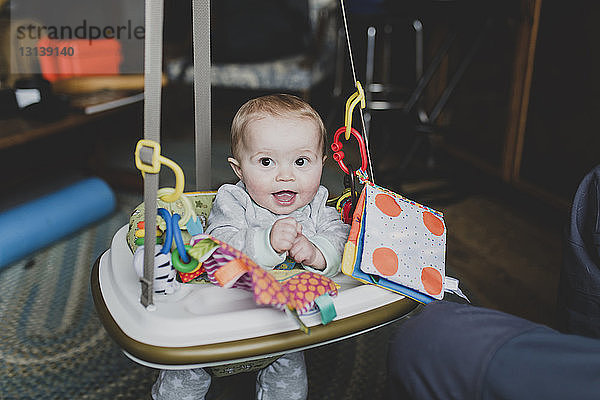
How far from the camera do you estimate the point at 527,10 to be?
1.96 meters

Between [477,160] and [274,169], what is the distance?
1.66 meters

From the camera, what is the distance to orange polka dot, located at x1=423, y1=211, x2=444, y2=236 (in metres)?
0.89

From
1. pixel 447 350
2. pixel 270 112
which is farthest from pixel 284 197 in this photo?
pixel 447 350

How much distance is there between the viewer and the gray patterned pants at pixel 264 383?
926 mm

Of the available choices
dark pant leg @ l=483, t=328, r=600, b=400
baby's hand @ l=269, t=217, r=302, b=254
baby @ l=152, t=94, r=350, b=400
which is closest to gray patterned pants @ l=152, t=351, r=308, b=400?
baby @ l=152, t=94, r=350, b=400

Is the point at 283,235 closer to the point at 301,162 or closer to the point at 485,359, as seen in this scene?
the point at 301,162

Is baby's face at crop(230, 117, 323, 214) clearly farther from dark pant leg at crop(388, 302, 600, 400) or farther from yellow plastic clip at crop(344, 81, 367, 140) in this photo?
dark pant leg at crop(388, 302, 600, 400)

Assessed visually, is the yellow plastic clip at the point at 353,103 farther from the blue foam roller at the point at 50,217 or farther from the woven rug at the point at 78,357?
the blue foam roller at the point at 50,217

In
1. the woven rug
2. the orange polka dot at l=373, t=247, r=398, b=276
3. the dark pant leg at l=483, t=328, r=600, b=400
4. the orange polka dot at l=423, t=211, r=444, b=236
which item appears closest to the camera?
the dark pant leg at l=483, t=328, r=600, b=400

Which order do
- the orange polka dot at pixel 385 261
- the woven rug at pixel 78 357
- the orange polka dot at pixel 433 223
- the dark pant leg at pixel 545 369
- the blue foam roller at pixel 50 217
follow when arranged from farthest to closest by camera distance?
the blue foam roller at pixel 50 217 → the woven rug at pixel 78 357 → the orange polka dot at pixel 433 223 → the orange polka dot at pixel 385 261 → the dark pant leg at pixel 545 369

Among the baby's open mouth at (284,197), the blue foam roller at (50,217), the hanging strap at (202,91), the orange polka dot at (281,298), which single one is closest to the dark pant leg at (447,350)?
the orange polka dot at (281,298)

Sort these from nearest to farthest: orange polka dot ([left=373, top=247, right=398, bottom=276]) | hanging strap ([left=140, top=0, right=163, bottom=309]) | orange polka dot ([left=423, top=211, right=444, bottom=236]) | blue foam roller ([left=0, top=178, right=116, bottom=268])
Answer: hanging strap ([left=140, top=0, right=163, bottom=309]) → orange polka dot ([left=373, top=247, right=398, bottom=276]) → orange polka dot ([left=423, top=211, right=444, bottom=236]) → blue foam roller ([left=0, top=178, right=116, bottom=268])

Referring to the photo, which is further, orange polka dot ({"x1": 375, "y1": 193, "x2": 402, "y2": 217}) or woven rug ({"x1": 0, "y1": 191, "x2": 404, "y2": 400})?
woven rug ({"x1": 0, "y1": 191, "x2": 404, "y2": 400})

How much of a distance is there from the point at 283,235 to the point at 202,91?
34 cm
